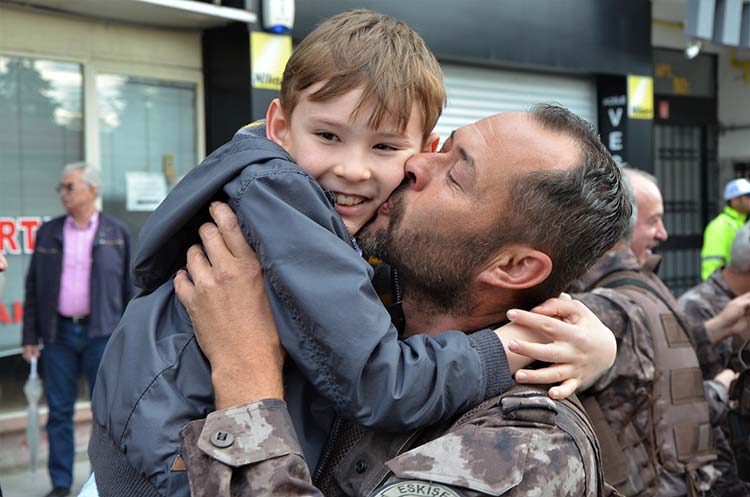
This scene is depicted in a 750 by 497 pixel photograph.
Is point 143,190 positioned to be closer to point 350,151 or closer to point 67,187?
point 67,187

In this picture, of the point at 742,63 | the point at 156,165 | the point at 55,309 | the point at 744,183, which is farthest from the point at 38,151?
the point at 742,63

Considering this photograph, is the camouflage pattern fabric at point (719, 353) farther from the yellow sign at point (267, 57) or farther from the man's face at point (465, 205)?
the yellow sign at point (267, 57)

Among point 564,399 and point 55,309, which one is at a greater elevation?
point 564,399

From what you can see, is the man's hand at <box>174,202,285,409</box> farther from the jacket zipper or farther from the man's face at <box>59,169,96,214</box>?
the man's face at <box>59,169,96,214</box>

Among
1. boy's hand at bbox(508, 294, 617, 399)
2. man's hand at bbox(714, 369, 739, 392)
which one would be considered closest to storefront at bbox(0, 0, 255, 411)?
man's hand at bbox(714, 369, 739, 392)

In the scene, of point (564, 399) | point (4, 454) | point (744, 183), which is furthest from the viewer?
point (744, 183)

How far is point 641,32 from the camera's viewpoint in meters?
10.1

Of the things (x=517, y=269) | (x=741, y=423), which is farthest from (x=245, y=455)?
(x=741, y=423)

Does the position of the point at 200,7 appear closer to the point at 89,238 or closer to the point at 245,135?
the point at 89,238

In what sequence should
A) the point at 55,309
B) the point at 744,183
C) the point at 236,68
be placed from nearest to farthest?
1. the point at 55,309
2. the point at 236,68
3. the point at 744,183

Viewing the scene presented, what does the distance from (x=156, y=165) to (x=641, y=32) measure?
591 cm

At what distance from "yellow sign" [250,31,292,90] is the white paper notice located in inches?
44.2

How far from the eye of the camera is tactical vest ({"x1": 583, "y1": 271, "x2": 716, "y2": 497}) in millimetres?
2908

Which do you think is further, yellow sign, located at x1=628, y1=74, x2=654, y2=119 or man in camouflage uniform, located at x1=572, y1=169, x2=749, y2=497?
yellow sign, located at x1=628, y1=74, x2=654, y2=119
